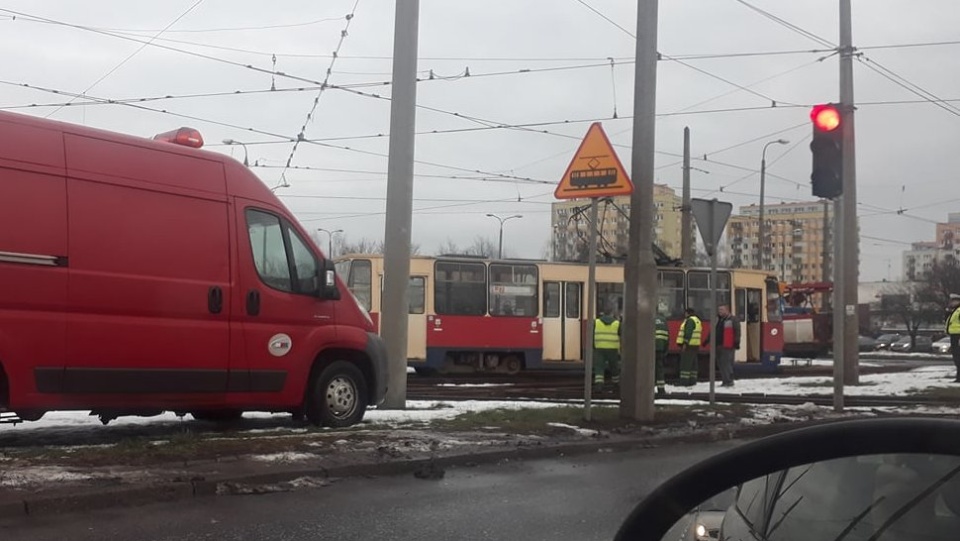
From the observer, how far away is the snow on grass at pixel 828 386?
672 inches

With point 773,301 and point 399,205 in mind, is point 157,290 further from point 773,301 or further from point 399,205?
point 773,301

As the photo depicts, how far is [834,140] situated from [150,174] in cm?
840

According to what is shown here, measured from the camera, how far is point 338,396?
32.9 feet

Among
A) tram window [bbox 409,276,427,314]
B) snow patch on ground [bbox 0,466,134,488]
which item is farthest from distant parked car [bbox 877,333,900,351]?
snow patch on ground [bbox 0,466,134,488]

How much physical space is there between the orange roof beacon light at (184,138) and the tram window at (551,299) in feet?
44.0

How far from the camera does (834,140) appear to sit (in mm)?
11898

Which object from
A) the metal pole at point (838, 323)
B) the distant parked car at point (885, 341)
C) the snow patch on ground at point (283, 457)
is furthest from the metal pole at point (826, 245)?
the snow patch on ground at point (283, 457)

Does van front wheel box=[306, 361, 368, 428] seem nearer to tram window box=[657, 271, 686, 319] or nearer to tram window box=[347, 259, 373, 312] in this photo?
tram window box=[347, 259, 373, 312]

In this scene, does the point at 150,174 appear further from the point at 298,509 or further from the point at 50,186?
the point at 298,509

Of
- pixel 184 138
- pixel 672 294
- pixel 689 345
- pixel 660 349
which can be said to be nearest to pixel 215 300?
pixel 184 138

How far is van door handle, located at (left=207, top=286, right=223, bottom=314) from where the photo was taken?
8873mm

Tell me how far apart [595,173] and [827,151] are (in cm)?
347

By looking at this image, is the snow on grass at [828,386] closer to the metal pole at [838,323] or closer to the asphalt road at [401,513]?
the metal pole at [838,323]

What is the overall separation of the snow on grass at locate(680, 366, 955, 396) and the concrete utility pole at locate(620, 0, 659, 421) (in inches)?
261
